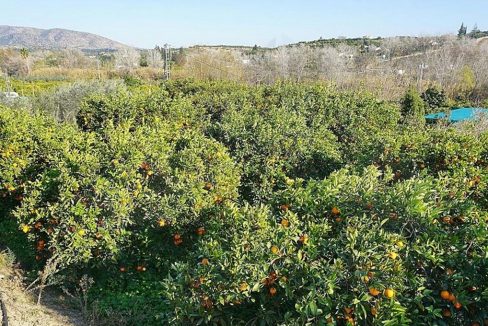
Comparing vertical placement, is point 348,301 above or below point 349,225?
below

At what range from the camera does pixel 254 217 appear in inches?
107

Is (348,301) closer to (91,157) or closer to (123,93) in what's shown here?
(91,157)

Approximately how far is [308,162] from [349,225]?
2.84 metres

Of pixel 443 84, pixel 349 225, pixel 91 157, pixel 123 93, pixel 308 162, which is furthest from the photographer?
pixel 443 84

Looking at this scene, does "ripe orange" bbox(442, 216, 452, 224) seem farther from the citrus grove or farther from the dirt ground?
the dirt ground

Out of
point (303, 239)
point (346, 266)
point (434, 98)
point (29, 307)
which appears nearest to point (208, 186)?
point (303, 239)

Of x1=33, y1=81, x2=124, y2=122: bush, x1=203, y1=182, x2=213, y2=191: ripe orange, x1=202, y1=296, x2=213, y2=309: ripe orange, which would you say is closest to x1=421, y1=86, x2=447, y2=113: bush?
x1=33, y1=81, x2=124, y2=122: bush

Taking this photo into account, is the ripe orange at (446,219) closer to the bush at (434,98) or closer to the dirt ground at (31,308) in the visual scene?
the dirt ground at (31,308)

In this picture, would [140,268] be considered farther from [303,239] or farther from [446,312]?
[446,312]

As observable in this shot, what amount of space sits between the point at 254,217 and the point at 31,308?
246 centimetres

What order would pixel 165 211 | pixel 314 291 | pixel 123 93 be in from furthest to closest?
pixel 123 93, pixel 165 211, pixel 314 291

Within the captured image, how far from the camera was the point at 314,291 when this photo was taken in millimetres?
2199

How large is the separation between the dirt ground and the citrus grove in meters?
0.19

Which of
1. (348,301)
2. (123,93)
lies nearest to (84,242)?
(348,301)
